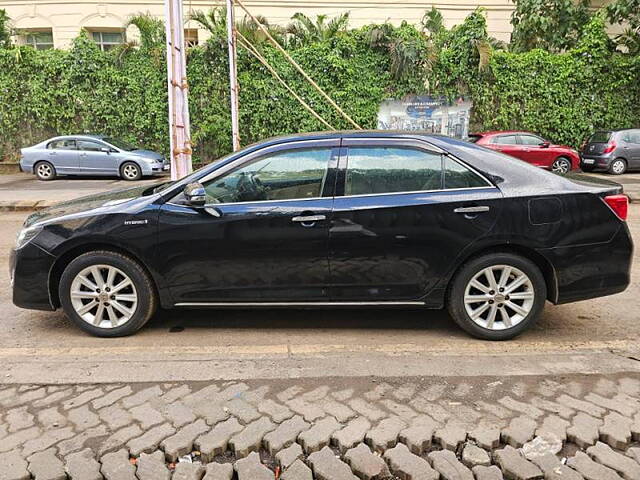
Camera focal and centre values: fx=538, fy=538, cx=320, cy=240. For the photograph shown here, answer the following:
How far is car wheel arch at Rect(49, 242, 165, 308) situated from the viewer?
159 inches

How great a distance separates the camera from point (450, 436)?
9.09 feet

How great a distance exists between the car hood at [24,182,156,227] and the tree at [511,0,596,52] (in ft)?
62.3

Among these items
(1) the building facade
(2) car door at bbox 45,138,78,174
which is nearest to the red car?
(1) the building facade

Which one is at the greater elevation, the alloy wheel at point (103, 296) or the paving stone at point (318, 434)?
the alloy wheel at point (103, 296)

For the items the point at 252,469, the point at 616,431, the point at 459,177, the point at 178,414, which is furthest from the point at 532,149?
the point at 252,469

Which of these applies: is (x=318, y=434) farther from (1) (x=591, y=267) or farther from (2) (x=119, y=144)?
(2) (x=119, y=144)

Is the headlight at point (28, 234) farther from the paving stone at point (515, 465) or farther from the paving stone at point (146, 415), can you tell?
the paving stone at point (515, 465)

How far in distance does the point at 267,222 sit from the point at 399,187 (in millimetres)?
1014

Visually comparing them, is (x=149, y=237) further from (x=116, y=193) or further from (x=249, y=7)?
(x=249, y=7)

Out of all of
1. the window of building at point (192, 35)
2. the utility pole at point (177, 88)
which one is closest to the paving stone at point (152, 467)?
the utility pole at point (177, 88)

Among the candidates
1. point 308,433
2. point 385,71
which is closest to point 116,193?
point 308,433

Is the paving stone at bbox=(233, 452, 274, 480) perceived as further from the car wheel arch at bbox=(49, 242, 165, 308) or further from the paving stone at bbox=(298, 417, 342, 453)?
the car wheel arch at bbox=(49, 242, 165, 308)

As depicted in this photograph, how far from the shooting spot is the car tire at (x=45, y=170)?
52.4ft

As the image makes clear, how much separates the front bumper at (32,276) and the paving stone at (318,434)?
Answer: 2.44m
